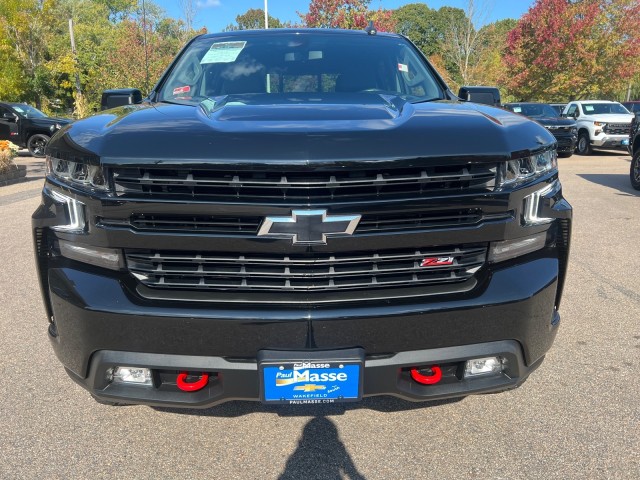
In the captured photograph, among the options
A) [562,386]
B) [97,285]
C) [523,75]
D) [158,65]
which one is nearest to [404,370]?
[97,285]

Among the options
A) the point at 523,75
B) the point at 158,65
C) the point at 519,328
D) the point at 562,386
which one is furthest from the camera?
the point at 523,75

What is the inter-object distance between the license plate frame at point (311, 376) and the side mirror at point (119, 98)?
80.7 inches

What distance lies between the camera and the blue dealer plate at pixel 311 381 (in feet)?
6.46

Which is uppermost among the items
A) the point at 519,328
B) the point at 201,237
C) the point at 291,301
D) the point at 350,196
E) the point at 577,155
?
the point at 350,196

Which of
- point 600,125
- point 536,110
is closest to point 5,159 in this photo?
point 536,110

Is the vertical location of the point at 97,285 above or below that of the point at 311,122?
below

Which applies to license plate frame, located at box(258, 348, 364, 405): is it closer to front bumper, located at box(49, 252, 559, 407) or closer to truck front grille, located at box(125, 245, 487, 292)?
front bumper, located at box(49, 252, 559, 407)

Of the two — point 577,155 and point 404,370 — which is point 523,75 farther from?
point 404,370

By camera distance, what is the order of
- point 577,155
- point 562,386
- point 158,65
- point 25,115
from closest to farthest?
point 562,386, point 25,115, point 577,155, point 158,65

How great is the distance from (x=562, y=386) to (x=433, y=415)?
80 cm

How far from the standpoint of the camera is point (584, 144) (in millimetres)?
18156

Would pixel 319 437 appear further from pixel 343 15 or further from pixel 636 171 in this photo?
pixel 343 15

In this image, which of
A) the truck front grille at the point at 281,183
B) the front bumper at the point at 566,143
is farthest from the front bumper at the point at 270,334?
the front bumper at the point at 566,143

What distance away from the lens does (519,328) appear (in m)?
2.11
